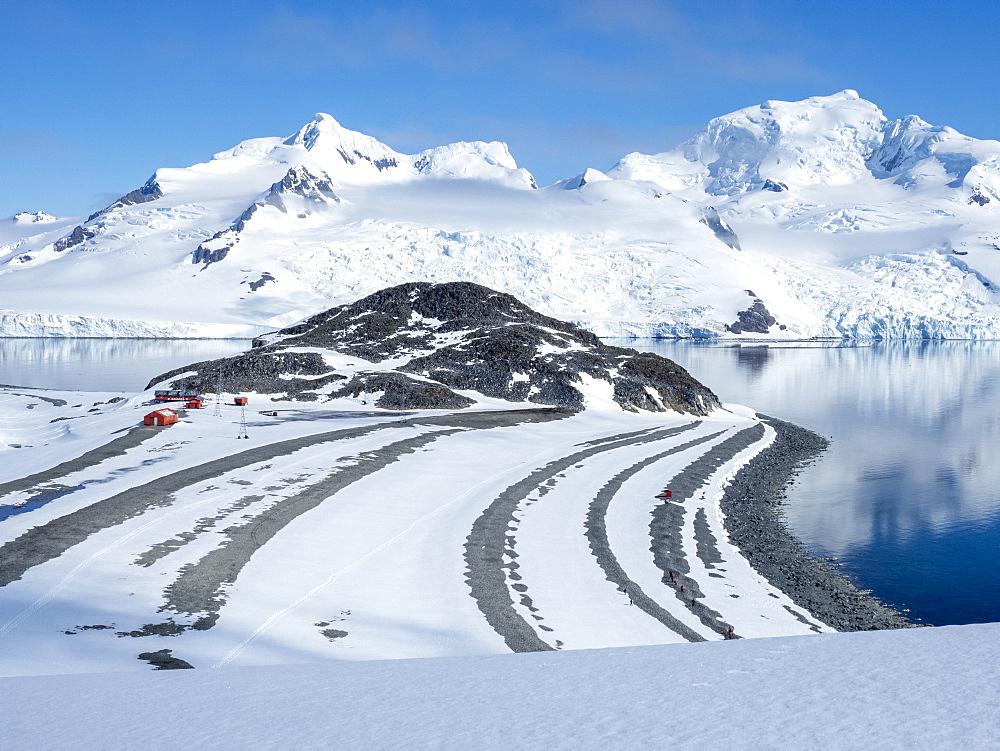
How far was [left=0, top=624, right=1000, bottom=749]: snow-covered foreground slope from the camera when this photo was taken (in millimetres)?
7652

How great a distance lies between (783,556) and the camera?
129 feet

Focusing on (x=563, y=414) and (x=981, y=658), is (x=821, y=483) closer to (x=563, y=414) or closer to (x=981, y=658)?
(x=563, y=414)

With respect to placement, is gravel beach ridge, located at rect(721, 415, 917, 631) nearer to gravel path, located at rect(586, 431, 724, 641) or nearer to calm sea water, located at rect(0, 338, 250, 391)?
gravel path, located at rect(586, 431, 724, 641)

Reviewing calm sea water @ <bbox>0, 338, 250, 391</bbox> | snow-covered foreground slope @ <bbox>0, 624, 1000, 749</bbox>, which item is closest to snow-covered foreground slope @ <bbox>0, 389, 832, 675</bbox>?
snow-covered foreground slope @ <bbox>0, 624, 1000, 749</bbox>

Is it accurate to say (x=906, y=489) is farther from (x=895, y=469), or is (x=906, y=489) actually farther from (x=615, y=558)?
(x=615, y=558)

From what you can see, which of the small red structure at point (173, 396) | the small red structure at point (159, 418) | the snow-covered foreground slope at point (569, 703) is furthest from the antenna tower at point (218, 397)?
the snow-covered foreground slope at point (569, 703)

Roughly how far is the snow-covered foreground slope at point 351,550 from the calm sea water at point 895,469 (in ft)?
21.9

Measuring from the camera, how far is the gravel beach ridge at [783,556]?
31406 millimetres

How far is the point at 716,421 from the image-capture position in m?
85.1

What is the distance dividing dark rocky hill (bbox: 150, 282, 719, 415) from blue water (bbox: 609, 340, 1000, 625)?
20040 millimetres

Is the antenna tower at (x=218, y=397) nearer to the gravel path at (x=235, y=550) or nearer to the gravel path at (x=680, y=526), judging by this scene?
the gravel path at (x=235, y=550)

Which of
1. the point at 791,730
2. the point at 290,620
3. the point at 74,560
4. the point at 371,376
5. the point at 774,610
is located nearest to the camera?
the point at 791,730

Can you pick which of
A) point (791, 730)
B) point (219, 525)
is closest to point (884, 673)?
point (791, 730)

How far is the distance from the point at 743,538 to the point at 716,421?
147 feet
